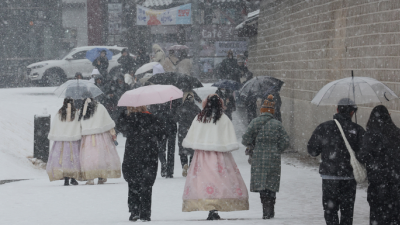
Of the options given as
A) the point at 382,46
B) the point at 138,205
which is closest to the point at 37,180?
the point at 138,205

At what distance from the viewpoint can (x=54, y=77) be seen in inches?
1109

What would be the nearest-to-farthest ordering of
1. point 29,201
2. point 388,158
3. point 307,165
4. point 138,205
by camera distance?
point 388,158 → point 138,205 → point 29,201 → point 307,165

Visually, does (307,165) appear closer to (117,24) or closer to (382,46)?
(382,46)

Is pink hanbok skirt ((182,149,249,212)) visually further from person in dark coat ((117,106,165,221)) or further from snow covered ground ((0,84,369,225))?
person in dark coat ((117,106,165,221))

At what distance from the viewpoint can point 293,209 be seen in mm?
8328

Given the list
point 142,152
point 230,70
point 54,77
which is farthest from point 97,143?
point 54,77

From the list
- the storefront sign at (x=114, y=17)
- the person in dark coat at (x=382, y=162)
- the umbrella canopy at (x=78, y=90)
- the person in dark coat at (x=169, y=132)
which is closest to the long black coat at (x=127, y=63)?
the person in dark coat at (x=169, y=132)

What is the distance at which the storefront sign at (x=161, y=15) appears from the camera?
33.7 meters

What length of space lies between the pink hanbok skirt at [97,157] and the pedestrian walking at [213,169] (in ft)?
11.2

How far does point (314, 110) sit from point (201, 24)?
21869 mm

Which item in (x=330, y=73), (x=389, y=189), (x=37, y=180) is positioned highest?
(x=330, y=73)

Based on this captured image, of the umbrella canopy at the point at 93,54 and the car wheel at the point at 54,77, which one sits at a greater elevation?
the umbrella canopy at the point at 93,54

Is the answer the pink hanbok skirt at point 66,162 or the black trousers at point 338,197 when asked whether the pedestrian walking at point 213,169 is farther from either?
the pink hanbok skirt at point 66,162

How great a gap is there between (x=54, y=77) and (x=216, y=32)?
1023 centimetres
